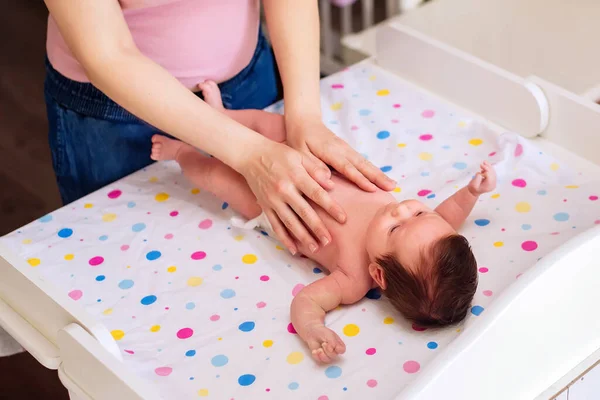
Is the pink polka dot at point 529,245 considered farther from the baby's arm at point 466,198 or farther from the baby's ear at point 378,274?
the baby's ear at point 378,274

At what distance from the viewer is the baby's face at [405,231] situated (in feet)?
3.59

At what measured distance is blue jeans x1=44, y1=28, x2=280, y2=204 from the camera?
4.42 feet

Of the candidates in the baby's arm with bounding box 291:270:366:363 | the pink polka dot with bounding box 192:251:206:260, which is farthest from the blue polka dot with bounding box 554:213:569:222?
the pink polka dot with bounding box 192:251:206:260

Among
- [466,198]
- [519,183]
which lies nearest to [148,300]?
[466,198]

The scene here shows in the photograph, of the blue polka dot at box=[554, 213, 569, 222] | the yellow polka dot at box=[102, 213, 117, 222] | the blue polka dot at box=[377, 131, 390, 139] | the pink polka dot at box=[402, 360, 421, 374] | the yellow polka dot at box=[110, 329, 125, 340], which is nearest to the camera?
the pink polka dot at box=[402, 360, 421, 374]

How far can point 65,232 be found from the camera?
1.28 metres

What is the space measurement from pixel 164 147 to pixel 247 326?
0.40 meters

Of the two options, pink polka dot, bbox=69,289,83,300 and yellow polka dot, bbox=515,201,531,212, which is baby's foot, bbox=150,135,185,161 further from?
yellow polka dot, bbox=515,201,531,212

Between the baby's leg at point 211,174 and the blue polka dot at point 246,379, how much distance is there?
12.6 inches

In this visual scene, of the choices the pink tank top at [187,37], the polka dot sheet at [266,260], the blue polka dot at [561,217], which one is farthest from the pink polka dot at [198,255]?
the blue polka dot at [561,217]

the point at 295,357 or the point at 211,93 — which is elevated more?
the point at 211,93

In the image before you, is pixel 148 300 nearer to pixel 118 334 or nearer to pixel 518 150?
pixel 118 334

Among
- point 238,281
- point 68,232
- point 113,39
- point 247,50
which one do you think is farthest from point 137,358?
point 247,50

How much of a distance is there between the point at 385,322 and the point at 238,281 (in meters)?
Answer: 0.23
